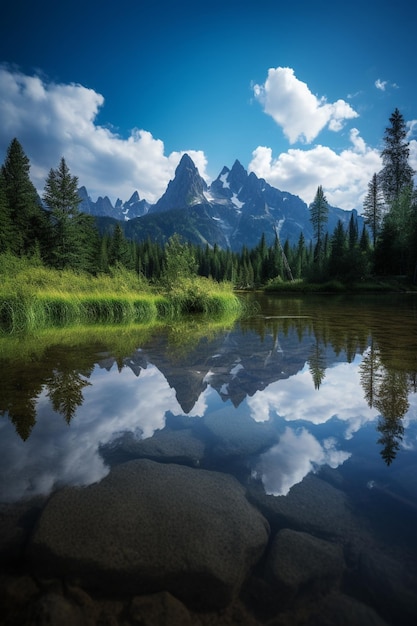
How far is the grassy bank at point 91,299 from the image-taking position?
11.3m

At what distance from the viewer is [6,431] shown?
118 inches

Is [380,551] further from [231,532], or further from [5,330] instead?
[5,330]

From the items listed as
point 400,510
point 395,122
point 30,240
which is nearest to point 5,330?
point 400,510

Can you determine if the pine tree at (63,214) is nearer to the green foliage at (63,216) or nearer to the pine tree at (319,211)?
the green foliage at (63,216)

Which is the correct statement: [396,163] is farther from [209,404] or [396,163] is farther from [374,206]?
[209,404]

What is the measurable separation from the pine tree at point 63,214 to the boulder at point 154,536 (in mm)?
39315

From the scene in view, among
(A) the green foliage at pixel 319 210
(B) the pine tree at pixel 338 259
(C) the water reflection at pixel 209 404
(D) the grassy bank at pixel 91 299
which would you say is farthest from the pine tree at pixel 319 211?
(C) the water reflection at pixel 209 404

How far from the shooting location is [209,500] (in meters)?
2.04

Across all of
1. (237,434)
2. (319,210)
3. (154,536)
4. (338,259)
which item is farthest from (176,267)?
(319,210)

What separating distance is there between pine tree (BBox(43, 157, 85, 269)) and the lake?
1460 inches

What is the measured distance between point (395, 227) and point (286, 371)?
4582 cm

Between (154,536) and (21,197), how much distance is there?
49238mm

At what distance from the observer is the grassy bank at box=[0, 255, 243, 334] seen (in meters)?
11.3

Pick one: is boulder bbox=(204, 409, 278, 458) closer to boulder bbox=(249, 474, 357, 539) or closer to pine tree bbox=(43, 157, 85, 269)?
boulder bbox=(249, 474, 357, 539)
